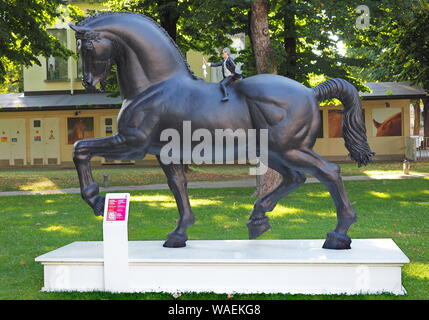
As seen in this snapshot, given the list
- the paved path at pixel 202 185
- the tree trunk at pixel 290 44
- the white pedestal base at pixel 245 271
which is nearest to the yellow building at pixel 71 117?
the tree trunk at pixel 290 44

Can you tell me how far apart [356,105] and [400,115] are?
2504 cm

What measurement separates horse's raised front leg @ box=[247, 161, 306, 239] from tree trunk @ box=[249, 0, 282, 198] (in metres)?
6.88

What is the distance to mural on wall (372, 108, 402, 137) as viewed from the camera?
96.7 feet

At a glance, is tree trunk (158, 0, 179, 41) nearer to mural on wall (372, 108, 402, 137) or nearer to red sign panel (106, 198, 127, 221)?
mural on wall (372, 108, 402, 137)

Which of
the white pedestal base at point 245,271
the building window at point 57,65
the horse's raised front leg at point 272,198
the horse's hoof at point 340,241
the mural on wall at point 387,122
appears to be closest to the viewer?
the white pedestal base at point 245,271

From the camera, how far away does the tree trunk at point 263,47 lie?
13.2 m

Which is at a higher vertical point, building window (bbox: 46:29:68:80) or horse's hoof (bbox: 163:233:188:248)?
building window (bbox: 46:29:68:80)

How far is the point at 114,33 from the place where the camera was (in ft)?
18.9

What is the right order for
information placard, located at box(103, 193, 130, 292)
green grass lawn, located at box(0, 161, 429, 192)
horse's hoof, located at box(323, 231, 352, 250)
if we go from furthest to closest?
green grass lawn, located at box(0, 161, 429, 192)
horse's hoof, located at box(323, 231, 352, 250)
information placard, located at box(103, 193, 130, 292)

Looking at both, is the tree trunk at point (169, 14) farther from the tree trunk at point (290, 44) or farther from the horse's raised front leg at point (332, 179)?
the horse's raised front leg at point (332, 179)

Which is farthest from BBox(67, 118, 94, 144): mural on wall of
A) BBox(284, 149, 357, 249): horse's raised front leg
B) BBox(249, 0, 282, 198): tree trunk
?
BBox(284, 149, 357, 249): horse's raised front leg

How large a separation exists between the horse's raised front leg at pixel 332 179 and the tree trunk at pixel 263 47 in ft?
24.4

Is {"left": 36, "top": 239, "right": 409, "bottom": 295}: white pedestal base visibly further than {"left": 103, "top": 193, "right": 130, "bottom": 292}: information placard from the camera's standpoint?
No
